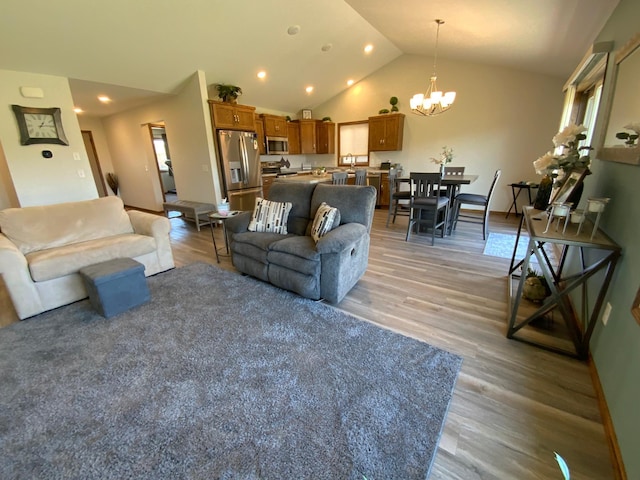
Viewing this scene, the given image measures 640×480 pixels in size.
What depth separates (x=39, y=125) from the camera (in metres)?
3.66

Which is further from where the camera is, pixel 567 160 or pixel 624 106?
pixel 567 160

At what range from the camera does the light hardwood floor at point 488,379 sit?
1213 mm

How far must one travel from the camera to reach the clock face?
11.8ft

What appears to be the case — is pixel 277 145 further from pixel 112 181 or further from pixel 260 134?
pixel 112 181

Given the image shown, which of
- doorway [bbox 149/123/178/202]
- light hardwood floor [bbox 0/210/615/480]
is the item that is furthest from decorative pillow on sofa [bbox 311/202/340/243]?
doorway [bbox 149/123/178/202]

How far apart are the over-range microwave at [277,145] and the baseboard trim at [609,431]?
6.40 meters

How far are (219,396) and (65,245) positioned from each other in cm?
255

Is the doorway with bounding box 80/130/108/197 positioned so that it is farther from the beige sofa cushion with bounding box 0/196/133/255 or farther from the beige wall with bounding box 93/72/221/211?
the beige sofa cushion with bounding box 0/196/133/255

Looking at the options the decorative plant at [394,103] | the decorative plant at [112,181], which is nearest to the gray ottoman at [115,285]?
the decorative plant at [394,103]

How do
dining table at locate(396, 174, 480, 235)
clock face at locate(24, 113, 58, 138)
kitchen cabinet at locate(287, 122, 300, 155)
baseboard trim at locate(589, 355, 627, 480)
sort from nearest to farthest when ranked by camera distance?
baseboard trim at locate(589, 355, 627, 480), clock face at locate(24, 113, 58, 138), dining table at locate(396, 174, 480, 235), kitchen cabinet at locate(287, 122, 300, 155)

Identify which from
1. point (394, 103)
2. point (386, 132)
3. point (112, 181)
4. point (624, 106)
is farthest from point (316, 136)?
point (624, 106)

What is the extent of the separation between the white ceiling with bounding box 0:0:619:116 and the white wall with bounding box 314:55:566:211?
32cm

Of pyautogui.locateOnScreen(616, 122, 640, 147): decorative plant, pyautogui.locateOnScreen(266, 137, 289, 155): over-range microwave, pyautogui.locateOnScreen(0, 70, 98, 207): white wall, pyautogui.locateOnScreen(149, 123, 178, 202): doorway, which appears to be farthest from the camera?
pyautogui.locateOnScreen(149, 123, 178, 202): doorway

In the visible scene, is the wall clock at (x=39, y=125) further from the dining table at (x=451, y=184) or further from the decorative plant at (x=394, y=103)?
the decorative plant at (x=394, y=103)
